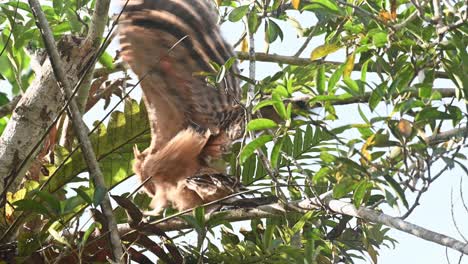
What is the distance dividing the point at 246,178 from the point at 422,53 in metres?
1.00

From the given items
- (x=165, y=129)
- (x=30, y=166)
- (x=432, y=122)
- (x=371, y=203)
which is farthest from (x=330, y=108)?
(x=30, y=166)

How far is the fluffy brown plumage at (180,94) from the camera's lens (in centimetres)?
266

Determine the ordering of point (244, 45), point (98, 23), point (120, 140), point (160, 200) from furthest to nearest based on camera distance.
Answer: point (244, 45), point (120, 140), point (160, 200), point (98, 23)

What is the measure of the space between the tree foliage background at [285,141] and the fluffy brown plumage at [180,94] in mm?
82

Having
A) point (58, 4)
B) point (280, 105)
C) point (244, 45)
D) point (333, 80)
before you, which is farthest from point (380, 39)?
point (58, 4)

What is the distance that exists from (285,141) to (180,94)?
1.25 feet

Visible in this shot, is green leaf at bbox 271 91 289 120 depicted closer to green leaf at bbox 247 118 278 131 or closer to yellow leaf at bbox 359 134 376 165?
green leaf at bbox 247 118 278 131

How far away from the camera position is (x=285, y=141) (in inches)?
99.4

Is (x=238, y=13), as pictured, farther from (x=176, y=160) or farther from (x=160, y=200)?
(x=160, y=200)

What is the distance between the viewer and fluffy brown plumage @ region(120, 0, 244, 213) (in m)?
2.66

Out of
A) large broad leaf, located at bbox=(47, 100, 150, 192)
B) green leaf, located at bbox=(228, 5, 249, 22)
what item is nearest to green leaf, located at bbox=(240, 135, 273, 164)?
green leaf, located at bbox=(228, 5, 249, 22)

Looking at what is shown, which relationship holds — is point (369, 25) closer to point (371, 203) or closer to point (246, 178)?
point (371, 203)

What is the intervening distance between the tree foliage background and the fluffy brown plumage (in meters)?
0.08

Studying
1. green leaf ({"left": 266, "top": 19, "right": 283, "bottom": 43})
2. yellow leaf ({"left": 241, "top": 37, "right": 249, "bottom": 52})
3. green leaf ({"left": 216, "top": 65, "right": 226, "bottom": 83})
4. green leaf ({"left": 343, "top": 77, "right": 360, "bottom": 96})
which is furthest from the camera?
yellow leaf ({"left": 241, "top": 37, "right": 249, "bottom": 52})
